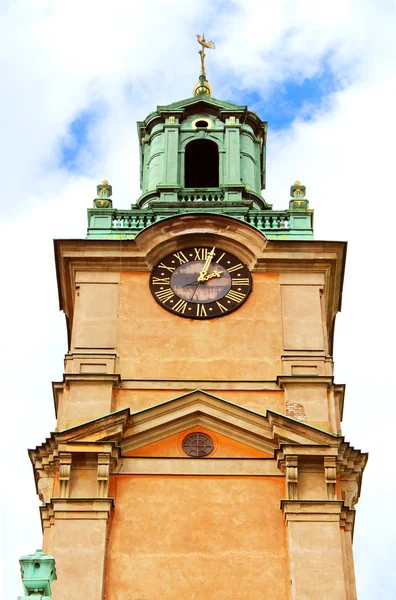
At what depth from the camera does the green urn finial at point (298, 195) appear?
32531 mm

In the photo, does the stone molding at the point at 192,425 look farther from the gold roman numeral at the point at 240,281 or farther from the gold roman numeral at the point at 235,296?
the gold roman numeral at the point at 240,281

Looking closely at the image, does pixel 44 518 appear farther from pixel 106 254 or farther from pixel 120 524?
pixel 106 254

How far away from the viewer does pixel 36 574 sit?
1923cm

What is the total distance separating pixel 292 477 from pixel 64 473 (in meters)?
4.06

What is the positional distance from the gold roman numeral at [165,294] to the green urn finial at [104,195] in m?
3.21

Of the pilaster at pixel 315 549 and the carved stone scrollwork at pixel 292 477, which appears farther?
the carved stone scrollwork at pixel 292 477

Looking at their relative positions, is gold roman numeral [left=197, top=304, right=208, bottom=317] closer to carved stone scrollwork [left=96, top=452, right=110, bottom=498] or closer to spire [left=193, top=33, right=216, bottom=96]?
carved stone scrollwork [left=96, top=452, right=110, bottom=498]

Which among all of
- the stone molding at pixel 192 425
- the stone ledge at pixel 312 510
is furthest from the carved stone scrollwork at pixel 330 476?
the stone ledge at pixel 312 510

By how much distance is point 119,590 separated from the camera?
25.5m

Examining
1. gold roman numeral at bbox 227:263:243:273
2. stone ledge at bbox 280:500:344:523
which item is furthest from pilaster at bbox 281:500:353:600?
gold roman numeral at bbox 227:263:243:273

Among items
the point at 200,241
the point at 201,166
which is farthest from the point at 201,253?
the point at 201,166

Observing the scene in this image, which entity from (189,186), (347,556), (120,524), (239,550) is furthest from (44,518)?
(189,186)

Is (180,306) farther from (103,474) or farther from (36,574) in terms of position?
(36,574)

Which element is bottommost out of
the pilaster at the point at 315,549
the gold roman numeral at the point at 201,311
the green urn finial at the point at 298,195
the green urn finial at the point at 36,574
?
the green urn finial at the point at 36,574
